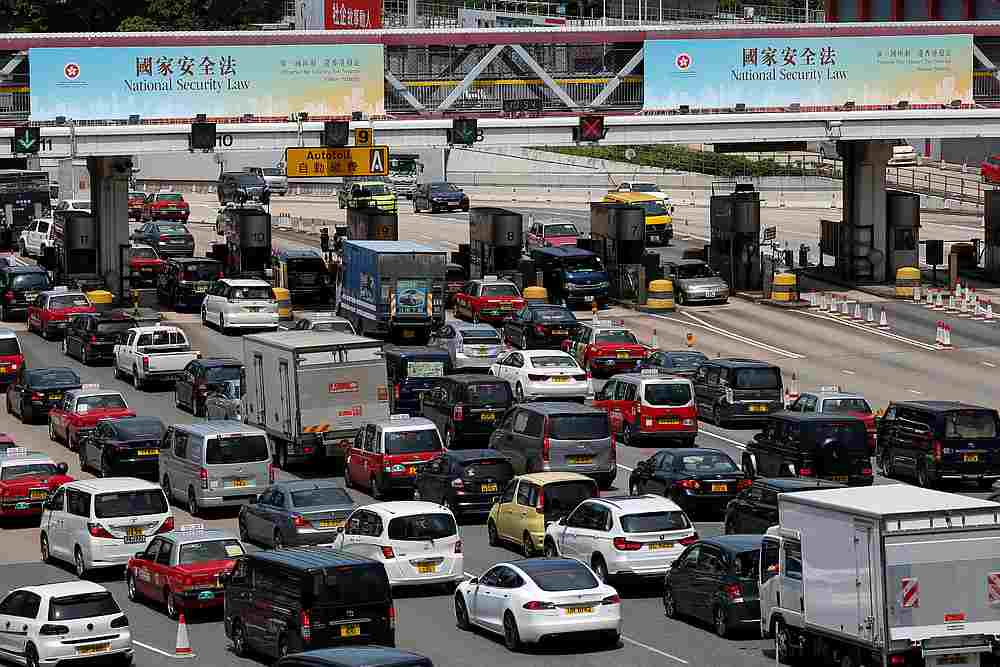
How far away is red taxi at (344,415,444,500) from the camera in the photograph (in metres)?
37.7

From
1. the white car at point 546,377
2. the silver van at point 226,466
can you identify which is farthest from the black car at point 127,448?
the white car at point 546,377

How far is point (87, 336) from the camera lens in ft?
186

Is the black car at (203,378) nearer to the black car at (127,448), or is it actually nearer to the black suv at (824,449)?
the black car at (127,448)

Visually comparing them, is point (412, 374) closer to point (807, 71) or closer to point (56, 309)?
point (56, 309)

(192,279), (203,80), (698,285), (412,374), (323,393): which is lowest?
(412,374)

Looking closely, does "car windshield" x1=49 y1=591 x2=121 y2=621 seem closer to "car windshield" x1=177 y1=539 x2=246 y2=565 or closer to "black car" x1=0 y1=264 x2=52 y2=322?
"car windshield" x1=177 y1=539 x2=246 y2=565

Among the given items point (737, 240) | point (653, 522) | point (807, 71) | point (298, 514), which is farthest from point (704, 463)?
point (807, 71)

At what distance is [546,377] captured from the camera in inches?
1853

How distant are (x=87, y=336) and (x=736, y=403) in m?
20.4

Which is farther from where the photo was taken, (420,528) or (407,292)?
(407,292)

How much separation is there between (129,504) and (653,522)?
8.96 m

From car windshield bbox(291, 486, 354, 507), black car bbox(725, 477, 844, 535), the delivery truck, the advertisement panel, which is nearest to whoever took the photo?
black car bbox(725, 477, 844, 535)

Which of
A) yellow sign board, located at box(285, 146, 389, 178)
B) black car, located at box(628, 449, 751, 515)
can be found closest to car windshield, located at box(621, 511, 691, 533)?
black car, located at box(628, 449, 751, 515)

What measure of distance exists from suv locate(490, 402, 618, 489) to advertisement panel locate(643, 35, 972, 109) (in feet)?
111
